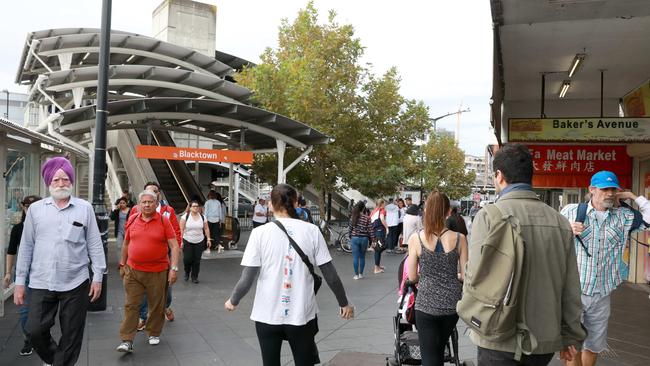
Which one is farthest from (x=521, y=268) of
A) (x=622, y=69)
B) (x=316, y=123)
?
(x=316, y=123)

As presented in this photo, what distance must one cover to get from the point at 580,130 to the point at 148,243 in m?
6.26

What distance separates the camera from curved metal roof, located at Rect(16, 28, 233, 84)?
2145 centimetres

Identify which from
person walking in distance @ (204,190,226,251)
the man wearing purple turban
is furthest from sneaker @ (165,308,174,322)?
person walking in distance @ (204,190,226,251)

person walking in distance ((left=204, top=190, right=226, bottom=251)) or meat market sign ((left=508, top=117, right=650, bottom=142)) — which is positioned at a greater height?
meat market sign ((left=508, top=117, right=650, bottom=142))

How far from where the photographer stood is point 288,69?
18312 mm

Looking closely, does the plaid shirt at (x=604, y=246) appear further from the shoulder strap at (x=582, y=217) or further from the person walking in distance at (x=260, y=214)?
the person walking in distance at (x=260, y=214)

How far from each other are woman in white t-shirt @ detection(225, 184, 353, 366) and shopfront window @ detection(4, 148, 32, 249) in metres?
6.03

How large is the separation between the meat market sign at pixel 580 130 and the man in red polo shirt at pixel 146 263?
5.37m

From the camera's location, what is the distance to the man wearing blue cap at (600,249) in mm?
4402

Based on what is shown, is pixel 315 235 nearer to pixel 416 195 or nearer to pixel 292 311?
pixel 292 311

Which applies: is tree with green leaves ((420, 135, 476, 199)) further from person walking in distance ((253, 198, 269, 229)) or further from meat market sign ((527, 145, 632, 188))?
meat market sign ((527, 145, 632, 188))

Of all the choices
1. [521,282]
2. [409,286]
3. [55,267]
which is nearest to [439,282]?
[409,286]

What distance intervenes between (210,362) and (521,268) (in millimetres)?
4106

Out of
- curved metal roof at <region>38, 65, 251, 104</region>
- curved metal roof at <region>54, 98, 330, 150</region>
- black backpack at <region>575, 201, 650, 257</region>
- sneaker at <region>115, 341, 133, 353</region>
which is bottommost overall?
sneaker at <region>115, 341, 133, 353</region>
